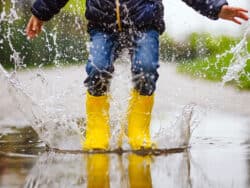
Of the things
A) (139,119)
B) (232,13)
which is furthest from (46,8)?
(232,13)

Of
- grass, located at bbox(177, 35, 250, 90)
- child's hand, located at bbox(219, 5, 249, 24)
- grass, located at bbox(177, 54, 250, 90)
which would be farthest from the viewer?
grass, located at bbox(177, 35, 250, 90)

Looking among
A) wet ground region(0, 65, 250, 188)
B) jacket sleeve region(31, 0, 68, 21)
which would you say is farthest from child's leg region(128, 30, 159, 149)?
jacket sleeve region(31, 0, 68, 21)

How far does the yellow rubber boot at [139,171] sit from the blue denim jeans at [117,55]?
1.41ft

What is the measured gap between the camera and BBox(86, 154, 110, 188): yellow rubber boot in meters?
4.24

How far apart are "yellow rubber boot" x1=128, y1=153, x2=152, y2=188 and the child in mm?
318

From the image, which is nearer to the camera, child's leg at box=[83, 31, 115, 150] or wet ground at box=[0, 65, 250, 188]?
wet ground at box=[0, 65, 250, 188]

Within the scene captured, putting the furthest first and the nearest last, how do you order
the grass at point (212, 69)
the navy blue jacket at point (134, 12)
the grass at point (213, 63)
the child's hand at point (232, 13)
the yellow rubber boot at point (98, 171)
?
the grass at point (213, 63) < the grass at point (212, 69) < the navy blue jacket at point (134, 12) < the child's hand at point (232, 13) < the yellow rubber boot at point (98, 171)

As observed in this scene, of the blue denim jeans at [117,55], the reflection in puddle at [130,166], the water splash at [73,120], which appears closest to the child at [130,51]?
the blue denim jeans at [117,55]

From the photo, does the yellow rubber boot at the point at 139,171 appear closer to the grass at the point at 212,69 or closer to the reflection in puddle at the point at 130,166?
the reflection in puddle at the point at 130,166

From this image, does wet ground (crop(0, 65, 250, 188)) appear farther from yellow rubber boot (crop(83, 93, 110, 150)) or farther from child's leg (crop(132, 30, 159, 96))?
child's leg (crop(132, 30, 159, 96))

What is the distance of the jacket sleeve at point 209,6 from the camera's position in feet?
17.5

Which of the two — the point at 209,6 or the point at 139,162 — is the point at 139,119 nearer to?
the point at 139,162

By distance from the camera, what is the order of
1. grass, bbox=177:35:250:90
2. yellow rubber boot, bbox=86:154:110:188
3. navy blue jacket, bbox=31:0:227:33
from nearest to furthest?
yellow rubber boot, bbox=86:154:110:188, navy blue jacket, bbox=31:0:227:33, grass, bbox=177:35:250:90

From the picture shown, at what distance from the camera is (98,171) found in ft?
15.0
